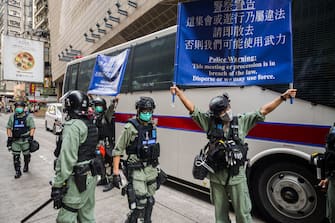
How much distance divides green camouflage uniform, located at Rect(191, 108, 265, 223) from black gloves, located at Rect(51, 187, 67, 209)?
149cm

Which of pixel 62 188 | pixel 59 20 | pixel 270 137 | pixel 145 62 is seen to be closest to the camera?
pixel 62 188

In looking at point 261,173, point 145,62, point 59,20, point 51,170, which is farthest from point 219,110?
point 59,20

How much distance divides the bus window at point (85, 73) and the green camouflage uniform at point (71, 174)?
189 inches

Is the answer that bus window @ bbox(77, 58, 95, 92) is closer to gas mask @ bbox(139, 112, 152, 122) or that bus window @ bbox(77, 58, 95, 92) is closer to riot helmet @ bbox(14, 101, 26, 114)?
riot helmet @ bbox(14, 101, 26, 114)

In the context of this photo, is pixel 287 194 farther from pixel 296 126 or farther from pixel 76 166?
pixel 76 166

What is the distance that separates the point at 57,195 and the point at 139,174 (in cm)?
90

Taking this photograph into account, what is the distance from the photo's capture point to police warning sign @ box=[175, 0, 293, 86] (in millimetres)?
2260

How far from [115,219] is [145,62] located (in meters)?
3.13

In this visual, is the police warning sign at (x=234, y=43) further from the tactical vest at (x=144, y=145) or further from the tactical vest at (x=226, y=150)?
the tactical vest at (x=144, y=145)

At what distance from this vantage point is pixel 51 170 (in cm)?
565

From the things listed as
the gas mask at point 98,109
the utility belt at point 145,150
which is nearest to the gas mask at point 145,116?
the utility belt at point 145,150

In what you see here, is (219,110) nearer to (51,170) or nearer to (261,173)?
(261,173)

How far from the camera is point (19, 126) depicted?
515cm

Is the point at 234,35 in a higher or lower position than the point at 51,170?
higher
